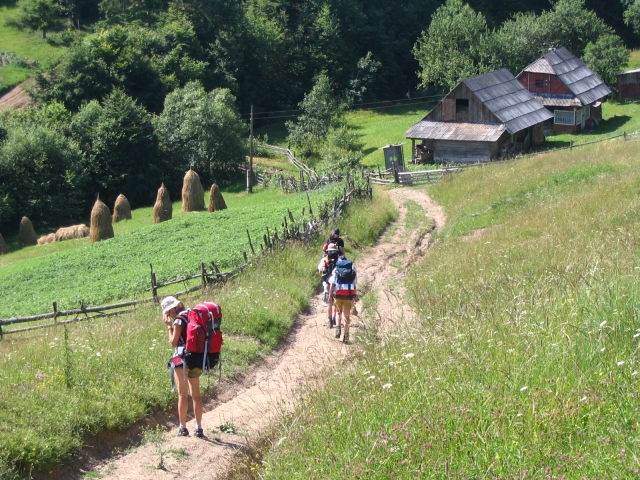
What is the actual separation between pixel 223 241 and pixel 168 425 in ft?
52.0

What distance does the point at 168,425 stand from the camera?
400 inches

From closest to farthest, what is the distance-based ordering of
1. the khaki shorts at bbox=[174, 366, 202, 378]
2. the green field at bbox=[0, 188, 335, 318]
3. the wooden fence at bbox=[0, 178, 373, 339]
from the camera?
1. the khaki shorts at bbox=[174, 366, 202, 378]
2. the wooden fence at bbox=[0, 178, 373, 339]
3. the green field at bbox=[0, 188, 335, 318]

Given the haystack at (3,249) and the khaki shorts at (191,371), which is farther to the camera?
the haystack at (3,249)

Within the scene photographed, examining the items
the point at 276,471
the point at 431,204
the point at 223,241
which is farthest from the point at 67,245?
the point at 276,471

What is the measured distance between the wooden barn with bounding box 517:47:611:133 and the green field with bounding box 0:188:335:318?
76.6ft

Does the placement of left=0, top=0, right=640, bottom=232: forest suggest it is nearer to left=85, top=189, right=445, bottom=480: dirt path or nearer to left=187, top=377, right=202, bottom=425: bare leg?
left=85, top=189, right=445, bottom=480: dirt path

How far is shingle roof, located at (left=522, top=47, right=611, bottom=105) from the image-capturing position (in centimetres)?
4919

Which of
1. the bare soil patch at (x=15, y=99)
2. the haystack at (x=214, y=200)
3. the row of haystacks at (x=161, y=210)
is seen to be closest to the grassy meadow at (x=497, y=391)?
the row of haystacks at (x=161, y=210)

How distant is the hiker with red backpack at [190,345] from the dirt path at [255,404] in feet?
1.49

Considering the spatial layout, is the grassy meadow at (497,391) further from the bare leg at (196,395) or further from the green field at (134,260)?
the green field at (134,260)

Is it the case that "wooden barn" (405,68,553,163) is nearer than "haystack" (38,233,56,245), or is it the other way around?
"haystack" (38,233,56,245)

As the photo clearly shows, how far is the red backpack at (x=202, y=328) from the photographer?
9.03 metres

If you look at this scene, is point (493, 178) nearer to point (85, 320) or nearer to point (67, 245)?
point (85, 320)

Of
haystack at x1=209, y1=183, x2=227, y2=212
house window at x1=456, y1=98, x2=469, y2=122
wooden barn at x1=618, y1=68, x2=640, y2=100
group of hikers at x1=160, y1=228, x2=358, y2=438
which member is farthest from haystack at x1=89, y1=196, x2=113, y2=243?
wooden barn at x1=618, y1=68, x2=640, y2=100
